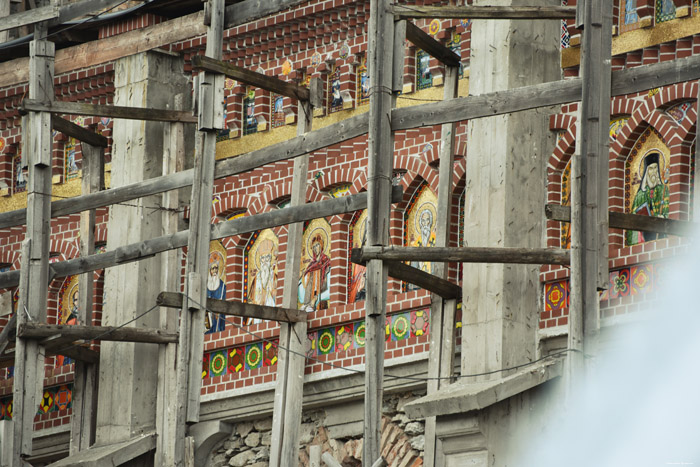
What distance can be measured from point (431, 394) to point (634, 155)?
3.13 m

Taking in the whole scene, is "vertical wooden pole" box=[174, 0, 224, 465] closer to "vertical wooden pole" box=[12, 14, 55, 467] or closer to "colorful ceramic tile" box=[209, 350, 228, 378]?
"vertical wooden pole" box=[12, 14, 55, 467]

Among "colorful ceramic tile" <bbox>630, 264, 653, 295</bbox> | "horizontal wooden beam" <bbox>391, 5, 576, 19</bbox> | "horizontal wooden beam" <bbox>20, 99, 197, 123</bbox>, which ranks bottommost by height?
"colorful ceramic tile" <bbox>630, 264, 653, 295</bbox>

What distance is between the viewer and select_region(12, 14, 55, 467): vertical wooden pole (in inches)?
752

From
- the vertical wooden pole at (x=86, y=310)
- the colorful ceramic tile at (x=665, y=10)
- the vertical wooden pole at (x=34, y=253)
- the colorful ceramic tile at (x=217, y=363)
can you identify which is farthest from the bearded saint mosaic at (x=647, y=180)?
the vertical wooden pole at (x=86, y=310)

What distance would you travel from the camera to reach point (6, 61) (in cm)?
2319

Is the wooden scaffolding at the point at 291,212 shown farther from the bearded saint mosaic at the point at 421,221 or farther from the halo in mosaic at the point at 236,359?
the bearded saint mosaic at the point at 421,221

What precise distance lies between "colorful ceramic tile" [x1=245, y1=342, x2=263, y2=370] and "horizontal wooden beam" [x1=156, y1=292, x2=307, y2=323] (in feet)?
4.29

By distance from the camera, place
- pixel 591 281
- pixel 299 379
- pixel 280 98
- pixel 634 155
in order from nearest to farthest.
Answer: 1. pixel 591 281
2. pixel 634 155
3. pixel 299 379
4. pixel 280 98

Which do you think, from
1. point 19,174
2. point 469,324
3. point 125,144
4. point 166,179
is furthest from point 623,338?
point 19,174

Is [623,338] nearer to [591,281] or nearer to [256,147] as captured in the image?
[591,281]

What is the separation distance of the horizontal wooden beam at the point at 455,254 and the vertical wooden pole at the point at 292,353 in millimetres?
2439

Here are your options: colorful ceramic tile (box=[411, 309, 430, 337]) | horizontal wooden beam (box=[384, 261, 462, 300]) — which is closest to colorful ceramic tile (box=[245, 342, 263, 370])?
colorful ceramic tile (box=[411, 309, 430, 337])

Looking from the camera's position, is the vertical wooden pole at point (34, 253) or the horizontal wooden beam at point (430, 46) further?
the vertical wooden pole at point (34, 253)

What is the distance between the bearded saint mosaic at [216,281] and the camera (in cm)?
2080
